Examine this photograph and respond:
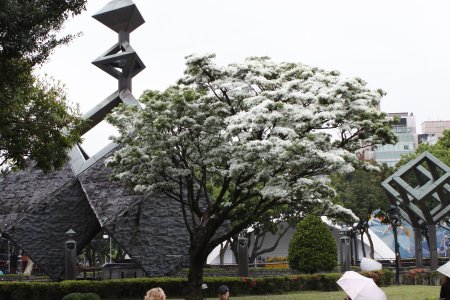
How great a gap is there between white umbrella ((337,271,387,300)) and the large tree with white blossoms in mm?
9656

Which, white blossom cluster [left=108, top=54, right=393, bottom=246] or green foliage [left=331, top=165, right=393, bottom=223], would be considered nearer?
white blossom cluster [left=108, top=54, right=393, bottom=246]

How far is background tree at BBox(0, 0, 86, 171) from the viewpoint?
45.5 feet

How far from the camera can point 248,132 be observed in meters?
19.2

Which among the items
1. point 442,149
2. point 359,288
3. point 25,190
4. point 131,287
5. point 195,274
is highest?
point 442,149

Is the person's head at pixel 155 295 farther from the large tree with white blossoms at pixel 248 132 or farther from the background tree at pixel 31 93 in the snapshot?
the large tree with white blossoms at pixel 248 132

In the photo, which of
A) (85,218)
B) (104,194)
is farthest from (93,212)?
(104,194)

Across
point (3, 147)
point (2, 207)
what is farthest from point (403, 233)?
point (3, 147)

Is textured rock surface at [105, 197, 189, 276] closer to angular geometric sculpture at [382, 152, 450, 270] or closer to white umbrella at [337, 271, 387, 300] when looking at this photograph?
angular geometric sculpture at [382, 152, 450, 270]

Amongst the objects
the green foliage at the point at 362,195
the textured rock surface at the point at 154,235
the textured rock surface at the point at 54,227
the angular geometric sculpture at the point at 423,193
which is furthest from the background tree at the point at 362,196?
the textured rock surface at the point at 54,227

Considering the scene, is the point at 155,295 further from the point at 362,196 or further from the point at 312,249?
the point at 362,196

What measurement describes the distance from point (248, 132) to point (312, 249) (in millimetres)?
18198

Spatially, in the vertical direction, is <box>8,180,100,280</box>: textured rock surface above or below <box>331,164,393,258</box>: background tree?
below

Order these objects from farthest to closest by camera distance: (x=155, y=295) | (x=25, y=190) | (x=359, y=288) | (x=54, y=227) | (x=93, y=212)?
(x=93, y=212) → (x=25, y=190) → (x=54, y=227) → (x=359, y=288) → (x=155, y=295)

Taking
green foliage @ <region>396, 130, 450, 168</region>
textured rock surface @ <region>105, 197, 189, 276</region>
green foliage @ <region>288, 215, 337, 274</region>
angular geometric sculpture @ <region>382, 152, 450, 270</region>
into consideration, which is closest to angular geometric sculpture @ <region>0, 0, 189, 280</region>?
textured rock surface @ <region>105, 197, 189, 276</region>
